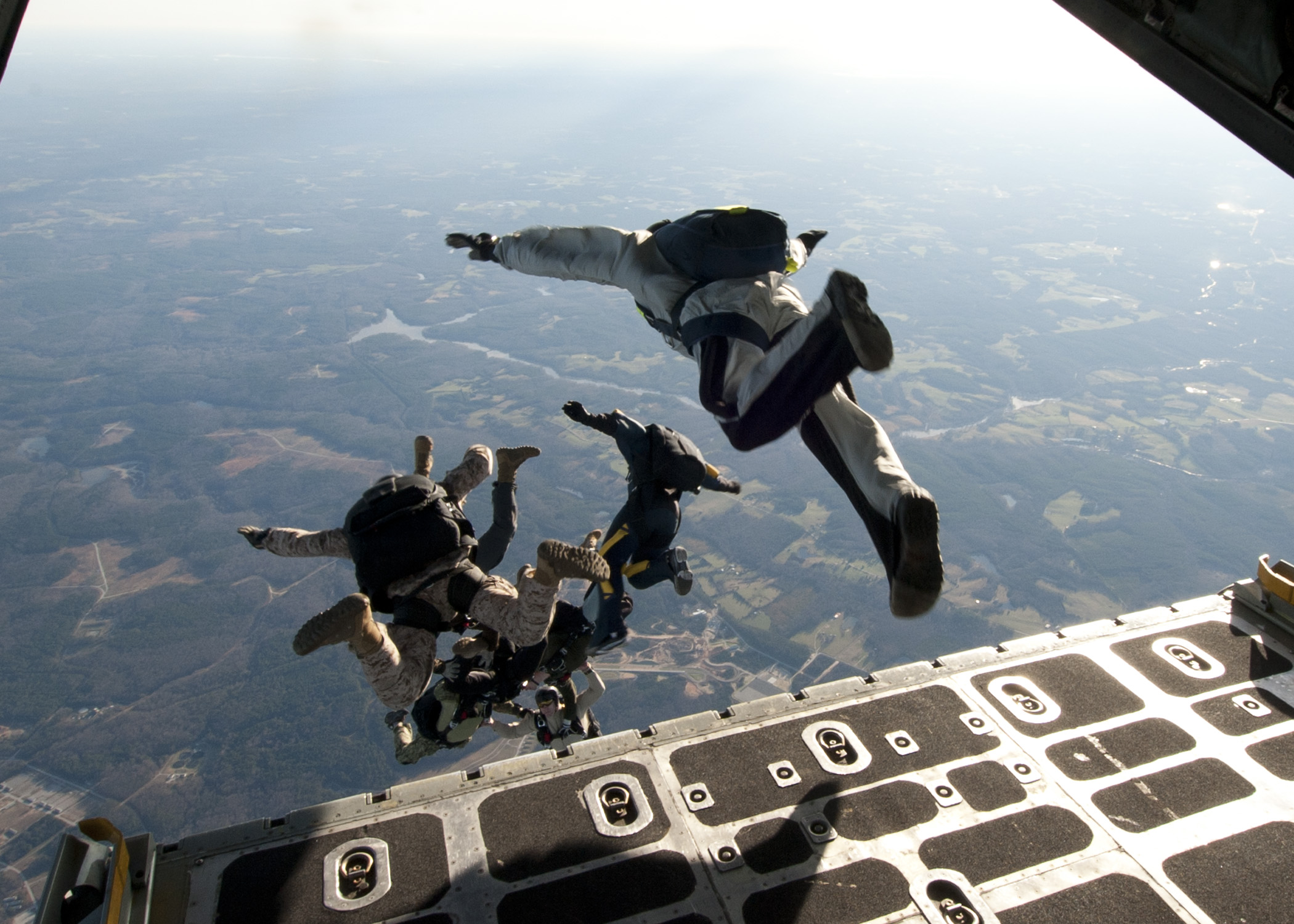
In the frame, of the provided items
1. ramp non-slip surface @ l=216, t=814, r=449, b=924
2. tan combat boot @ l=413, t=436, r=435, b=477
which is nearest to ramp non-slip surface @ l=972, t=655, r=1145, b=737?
ramp non-slip surface @ l=216, t=814, r=449, b=924

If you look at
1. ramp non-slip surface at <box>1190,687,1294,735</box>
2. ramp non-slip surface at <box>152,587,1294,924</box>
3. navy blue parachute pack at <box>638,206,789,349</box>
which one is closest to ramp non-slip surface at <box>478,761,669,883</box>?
ramp non-slip surface at <box>152,587,1294,924</box>

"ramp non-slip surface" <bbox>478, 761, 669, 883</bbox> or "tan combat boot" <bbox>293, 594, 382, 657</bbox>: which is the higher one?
"tan combat boot" <bbox>293, 594, 382, 657</bbox>

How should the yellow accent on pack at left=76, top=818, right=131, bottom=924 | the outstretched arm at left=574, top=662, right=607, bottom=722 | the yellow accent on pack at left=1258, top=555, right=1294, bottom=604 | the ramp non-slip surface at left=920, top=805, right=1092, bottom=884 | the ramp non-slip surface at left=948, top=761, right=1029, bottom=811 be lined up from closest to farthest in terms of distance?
the yellow accent on pack at left=76, top=818, right=131, bottom=924 → the ramp non-slip surface at left=920, top=805, right=1092, bottom=884 → the ramp non-slip surface at left=948, top=761, right=1029, bottom=811 → the outstretched arm at left=574, top=662, right=607, bottom=722 → the yellow accent on pack at left=1258, top=555, right=1294, bottom=604

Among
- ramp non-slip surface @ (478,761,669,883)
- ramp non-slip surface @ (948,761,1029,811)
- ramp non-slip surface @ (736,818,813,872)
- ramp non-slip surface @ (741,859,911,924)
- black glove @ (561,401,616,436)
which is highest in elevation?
black glove @ (561,401,616,436)

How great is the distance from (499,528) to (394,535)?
1525 millimetres

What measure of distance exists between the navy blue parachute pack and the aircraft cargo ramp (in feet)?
14.1

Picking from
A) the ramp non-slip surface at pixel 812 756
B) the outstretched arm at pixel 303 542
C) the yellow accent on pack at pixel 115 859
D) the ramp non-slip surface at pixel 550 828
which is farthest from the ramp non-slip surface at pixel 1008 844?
the yellow accent on pack at pixel 115 859

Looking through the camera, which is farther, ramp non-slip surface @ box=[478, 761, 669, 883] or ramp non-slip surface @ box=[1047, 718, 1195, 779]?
ramp non-slip surface @ box=[1047, 718, 1195, 779]

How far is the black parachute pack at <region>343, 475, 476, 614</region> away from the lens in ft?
20.1

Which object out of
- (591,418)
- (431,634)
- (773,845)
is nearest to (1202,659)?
(773,845)

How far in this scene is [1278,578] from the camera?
905 cm

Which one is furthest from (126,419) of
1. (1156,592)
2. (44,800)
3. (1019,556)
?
(1156,592)

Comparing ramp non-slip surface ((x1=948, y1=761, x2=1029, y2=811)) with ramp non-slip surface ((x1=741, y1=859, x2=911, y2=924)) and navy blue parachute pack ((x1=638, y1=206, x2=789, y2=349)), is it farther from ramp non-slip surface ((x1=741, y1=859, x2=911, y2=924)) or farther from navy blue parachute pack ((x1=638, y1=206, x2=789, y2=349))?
navy blue parachute pack ((x1=638, y1=206, x2=789, y2=349))

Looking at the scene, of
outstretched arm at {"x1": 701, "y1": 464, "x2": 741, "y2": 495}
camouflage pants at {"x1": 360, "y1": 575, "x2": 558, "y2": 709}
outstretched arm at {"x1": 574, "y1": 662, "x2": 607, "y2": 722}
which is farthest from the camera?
outstretched arm at {"x1": 574, "y1": 662, "x2": 607, "y2": 722}
